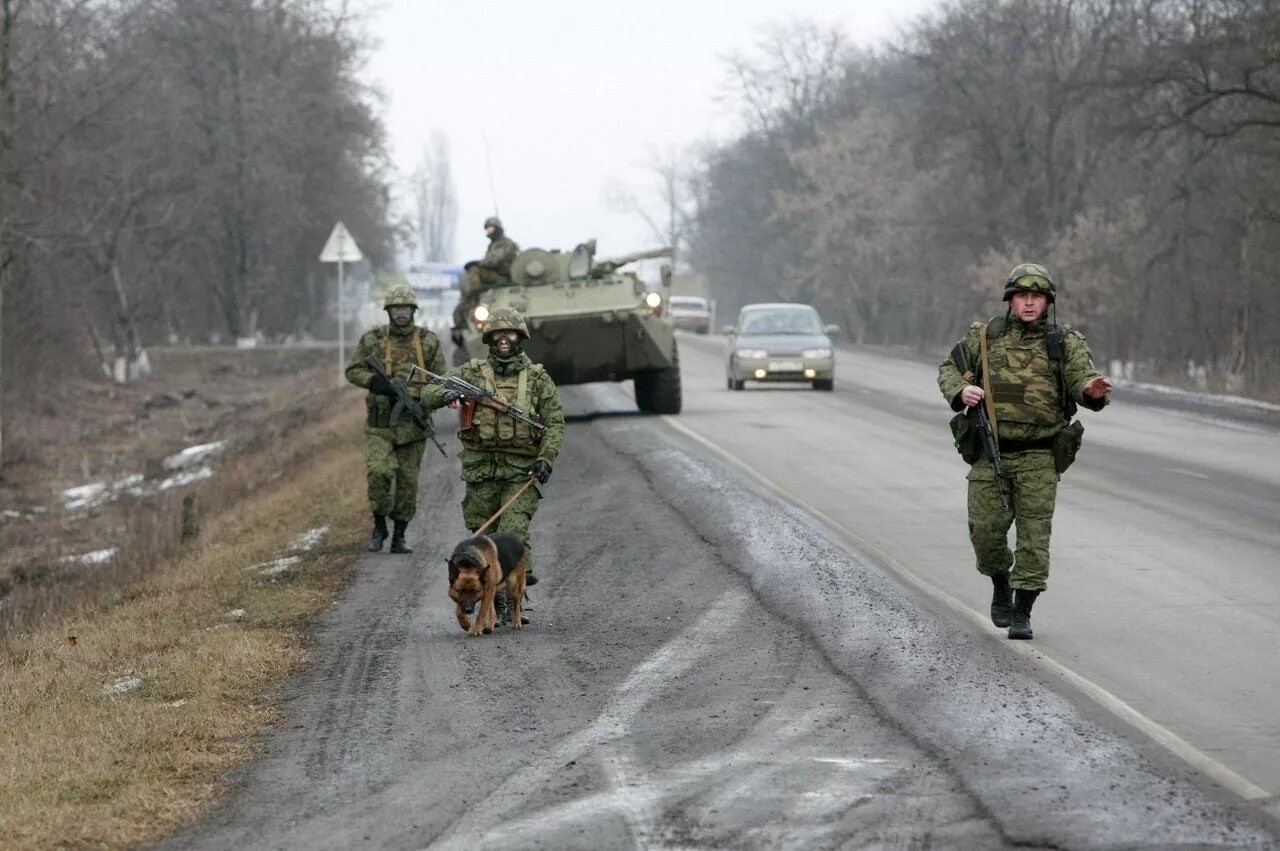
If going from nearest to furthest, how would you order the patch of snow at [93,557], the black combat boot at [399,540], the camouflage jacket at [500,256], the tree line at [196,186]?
the black combat boot at [399,540], the patch of snow at [93,557], the camouflage jacket at [500,256], the tree line at [196,186]

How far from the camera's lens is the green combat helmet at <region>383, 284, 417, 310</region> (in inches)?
546

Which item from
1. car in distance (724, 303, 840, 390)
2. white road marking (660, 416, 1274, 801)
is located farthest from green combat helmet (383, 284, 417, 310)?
car in distance (724, 303, 840, 390)

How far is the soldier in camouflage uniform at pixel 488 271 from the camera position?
25.0 meters

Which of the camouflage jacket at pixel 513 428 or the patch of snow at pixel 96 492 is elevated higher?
the camouflage jacket at pixel 513 428

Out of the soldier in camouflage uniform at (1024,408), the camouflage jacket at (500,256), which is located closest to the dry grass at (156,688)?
the soldier in camouflage uniform at (1024,408)

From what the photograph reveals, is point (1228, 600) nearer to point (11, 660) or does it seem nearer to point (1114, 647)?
point (1114, 647)

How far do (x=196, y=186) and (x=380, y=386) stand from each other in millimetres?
46389

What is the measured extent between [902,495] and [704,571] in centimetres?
470

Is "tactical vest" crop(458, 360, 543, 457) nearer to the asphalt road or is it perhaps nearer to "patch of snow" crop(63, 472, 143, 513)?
the asphalt road

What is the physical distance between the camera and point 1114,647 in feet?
31.7

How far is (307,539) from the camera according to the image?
1627 cm

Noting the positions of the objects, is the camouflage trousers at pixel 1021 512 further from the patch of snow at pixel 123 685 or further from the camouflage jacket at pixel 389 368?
the camouflage jacket at pixel 389 368

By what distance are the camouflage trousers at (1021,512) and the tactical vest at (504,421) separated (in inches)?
103

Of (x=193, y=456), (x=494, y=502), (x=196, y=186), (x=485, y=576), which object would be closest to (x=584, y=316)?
(x=193, y=456)
